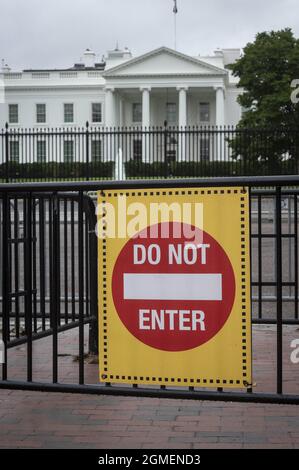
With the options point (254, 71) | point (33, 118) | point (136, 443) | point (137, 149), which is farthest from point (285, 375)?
point (33, 118)

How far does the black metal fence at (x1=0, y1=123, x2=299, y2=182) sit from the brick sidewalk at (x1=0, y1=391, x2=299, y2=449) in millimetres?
20326

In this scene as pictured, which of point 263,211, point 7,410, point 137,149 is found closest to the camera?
point 7,410

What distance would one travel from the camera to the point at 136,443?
164 inches

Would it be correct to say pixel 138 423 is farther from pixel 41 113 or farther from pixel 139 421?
pixel 41 113

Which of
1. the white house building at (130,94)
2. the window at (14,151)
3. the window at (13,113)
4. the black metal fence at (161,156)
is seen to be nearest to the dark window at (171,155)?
the black metal fence at (161,156)

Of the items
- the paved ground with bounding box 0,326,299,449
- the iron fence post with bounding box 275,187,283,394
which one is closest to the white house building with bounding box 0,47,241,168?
the paved ground with bounding box 0,326,299,449

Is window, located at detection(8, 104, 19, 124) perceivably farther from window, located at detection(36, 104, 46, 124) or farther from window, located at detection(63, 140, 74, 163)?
window, located at detection(63, 140, 74, 163)

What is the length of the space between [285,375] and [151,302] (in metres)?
2.04

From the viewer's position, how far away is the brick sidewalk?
4172 mm

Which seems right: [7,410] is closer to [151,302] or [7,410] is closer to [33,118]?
[151,302]

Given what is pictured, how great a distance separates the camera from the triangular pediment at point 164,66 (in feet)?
265

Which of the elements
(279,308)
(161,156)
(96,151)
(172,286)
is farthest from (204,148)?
(172,286)

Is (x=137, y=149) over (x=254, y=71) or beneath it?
beneath
